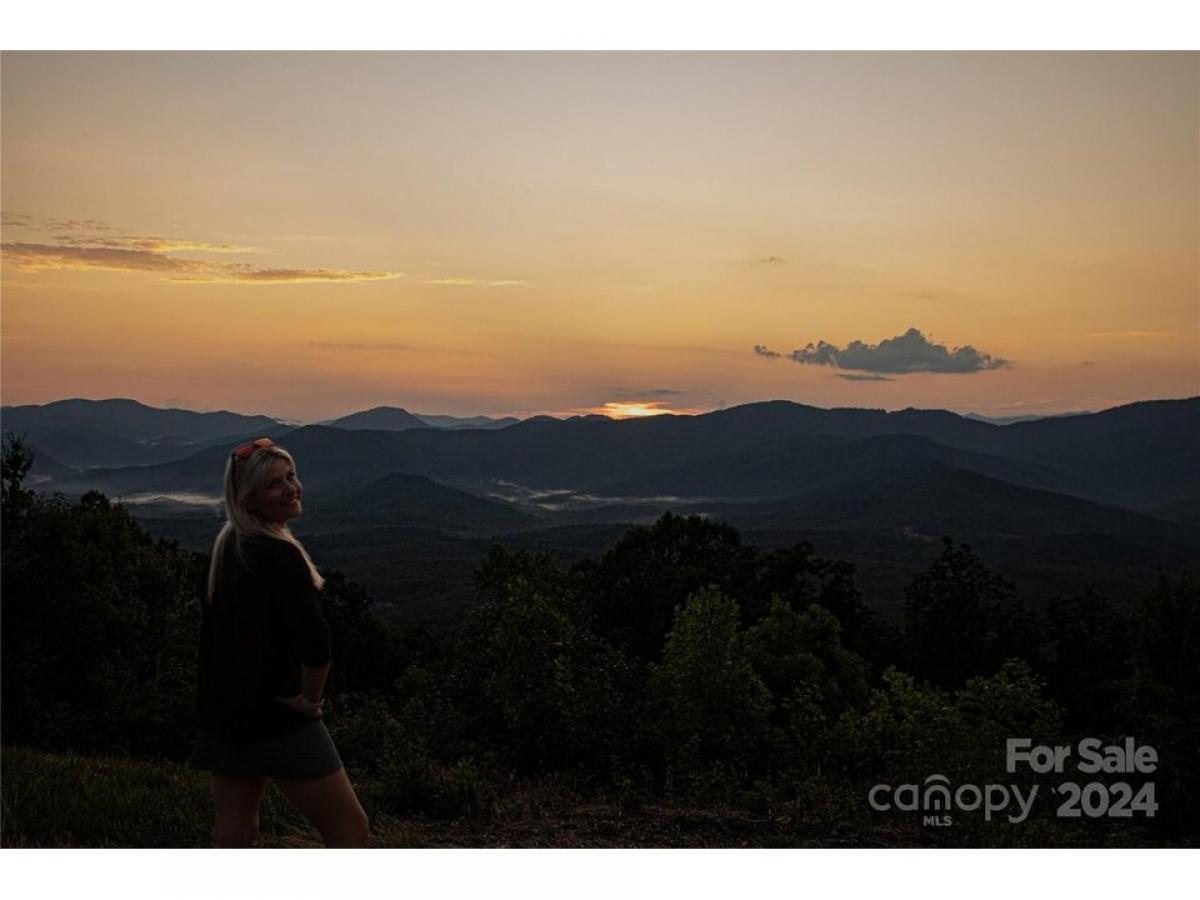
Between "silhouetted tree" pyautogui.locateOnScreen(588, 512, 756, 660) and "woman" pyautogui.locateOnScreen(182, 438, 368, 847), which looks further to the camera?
"silhouetted tree" pyautogui.locateOnScreen(588, 512, 756, 660)

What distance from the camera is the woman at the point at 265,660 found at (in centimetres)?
337

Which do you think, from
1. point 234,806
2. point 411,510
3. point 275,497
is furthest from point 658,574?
point 411,510

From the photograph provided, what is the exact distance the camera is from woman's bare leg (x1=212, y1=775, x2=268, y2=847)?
11.7ft

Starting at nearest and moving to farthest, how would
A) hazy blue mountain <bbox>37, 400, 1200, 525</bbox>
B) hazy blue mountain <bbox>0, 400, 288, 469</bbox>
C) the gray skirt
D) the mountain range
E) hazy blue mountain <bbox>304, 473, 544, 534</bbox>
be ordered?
1. the gray skirt
2. hazy blue mountain <bbox>0, 400, 288, 469</bbox>
3. the mountain range
4. hazy blue mountain <bbox>37, 400, 1200, 525</bbox>
5. hazy blue mountain <bbox>304, 473, 544, 534</bbox>

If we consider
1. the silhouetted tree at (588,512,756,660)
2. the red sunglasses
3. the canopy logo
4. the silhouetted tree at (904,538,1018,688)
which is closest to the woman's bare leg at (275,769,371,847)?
the red sunglasses

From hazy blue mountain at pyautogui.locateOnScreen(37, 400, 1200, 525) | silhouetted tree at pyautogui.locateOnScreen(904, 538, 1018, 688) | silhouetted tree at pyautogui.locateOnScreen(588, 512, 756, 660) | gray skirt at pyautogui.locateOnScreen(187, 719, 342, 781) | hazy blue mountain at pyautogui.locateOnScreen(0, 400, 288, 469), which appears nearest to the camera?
gray skirt at pyautogui.locateOnScreen(187, 719, 342, 781)

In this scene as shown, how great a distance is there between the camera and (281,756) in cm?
347

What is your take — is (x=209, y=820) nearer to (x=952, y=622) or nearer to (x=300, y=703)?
(x=300, y=703)

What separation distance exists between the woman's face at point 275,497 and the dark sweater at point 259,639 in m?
0.13

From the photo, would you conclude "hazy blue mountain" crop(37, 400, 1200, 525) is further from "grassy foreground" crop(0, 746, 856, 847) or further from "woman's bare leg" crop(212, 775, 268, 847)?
"woman's bare leg" crop(212, 775, 268, 847)

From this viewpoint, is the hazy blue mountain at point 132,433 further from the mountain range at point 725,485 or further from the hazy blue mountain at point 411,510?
the hazy blue mountain at point 411,510

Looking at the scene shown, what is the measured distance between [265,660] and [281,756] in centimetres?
39

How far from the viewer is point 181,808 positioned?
225 inches
